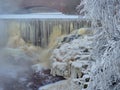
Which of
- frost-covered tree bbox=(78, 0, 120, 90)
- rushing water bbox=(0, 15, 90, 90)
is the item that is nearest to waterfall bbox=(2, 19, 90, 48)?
rushing water bbox=(0, 15, 90, 90)

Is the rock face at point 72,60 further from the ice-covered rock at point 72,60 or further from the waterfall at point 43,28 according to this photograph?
the waterfall at point 43,28

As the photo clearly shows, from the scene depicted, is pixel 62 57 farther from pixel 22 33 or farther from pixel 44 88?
pixel 22 33

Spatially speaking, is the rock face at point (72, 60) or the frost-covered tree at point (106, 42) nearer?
the frost-covered tree at point (106, 42)

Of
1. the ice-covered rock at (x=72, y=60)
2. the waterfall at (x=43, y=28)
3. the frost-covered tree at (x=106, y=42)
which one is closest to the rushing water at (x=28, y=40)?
the waterfall at (x=43, y=28)

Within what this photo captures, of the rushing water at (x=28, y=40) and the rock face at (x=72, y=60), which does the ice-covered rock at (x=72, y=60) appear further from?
the rushing water at (x=28, y=40)

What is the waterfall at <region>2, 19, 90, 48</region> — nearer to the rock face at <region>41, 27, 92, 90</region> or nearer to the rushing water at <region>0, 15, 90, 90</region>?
the rushing water at <region>0, 15, 90, 90</region>

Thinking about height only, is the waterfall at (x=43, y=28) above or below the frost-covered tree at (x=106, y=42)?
below

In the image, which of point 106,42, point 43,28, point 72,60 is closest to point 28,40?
point 43,28

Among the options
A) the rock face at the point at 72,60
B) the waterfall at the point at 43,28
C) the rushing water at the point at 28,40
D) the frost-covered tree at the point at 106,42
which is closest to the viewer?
the frost-covered tree at the point at 106,42

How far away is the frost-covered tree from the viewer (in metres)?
2.60

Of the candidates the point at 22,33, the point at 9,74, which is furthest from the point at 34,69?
the point at 22,33

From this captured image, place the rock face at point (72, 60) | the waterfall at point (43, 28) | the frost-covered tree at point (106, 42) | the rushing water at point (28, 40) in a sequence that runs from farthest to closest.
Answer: the waterfall at point (43, 28) → the rushing water at point (28, 40) → the rock face at point (72, 60) → the frost-covered tree at point (106, 42)

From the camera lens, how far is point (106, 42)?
2818 millimetres

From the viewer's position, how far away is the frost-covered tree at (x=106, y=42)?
8.52 feet
